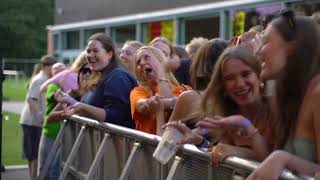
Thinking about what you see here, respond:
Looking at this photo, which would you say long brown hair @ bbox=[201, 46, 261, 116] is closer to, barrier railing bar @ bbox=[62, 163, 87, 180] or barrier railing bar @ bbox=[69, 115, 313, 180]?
barrier railing bar @ bbox=[69, 115, 313, 180]

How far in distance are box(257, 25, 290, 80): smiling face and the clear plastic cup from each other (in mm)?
785

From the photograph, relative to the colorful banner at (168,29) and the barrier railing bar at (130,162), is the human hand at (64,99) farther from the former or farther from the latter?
the colorful banner at (168,29)

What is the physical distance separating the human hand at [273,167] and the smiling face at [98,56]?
139 inches

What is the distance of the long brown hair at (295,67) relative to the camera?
111 inches

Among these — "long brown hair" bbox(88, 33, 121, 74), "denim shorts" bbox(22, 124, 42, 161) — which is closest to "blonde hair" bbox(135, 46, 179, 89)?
"long brown hair" bbox(88, 33, 121, 74)

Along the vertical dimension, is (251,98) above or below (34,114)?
above

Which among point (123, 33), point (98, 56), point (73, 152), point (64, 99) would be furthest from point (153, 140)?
point (123, 33)

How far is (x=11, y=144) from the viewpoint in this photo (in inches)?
575

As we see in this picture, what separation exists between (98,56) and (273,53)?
3.34m

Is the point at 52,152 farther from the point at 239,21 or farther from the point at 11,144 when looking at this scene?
the point at 239,21

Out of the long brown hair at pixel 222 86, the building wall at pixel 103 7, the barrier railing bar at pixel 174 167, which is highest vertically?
the building wall at pixel 103 7

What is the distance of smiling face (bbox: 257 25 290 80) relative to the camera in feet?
9.50

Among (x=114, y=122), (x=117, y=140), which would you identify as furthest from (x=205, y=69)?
(x=114, y=122)

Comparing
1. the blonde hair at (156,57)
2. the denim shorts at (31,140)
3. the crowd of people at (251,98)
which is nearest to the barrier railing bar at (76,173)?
the crowd of people at (251,98)
